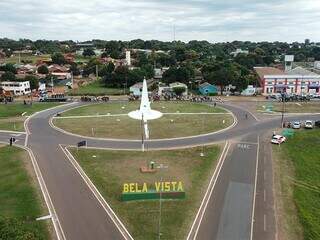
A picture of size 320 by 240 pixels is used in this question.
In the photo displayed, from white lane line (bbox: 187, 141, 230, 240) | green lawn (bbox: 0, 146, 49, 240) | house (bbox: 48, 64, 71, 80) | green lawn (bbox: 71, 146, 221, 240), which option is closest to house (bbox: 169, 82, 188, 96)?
house (bbox: 48, 64, 71, 80)

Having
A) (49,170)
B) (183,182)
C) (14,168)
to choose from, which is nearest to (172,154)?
(183,182)

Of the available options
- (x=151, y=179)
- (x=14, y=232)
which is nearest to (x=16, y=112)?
(x=151, y=179)

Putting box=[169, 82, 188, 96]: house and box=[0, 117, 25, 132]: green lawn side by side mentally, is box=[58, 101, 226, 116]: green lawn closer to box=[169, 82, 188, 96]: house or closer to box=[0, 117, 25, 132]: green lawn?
box=[0, 117, 25, 132]: green lawn

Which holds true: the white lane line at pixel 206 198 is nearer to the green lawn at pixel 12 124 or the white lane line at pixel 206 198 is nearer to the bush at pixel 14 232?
the bush at pixel 14 232

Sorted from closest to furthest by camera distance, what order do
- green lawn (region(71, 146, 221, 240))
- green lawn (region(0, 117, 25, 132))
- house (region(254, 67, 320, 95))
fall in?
green lawn (region(71, 146, 221, 240)), green lawn (region(0, 117, 25, 132)), house (region(254, 67, 320, 95))

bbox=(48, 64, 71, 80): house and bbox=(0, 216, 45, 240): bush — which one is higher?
bbox=(48, 64, 71, 80): house

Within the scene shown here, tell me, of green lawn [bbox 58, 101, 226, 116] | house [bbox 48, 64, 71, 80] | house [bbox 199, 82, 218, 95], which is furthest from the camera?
house [bbox 48, 64, 71, 80]

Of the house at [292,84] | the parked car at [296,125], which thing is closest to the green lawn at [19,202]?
the parked car at [296,125]
